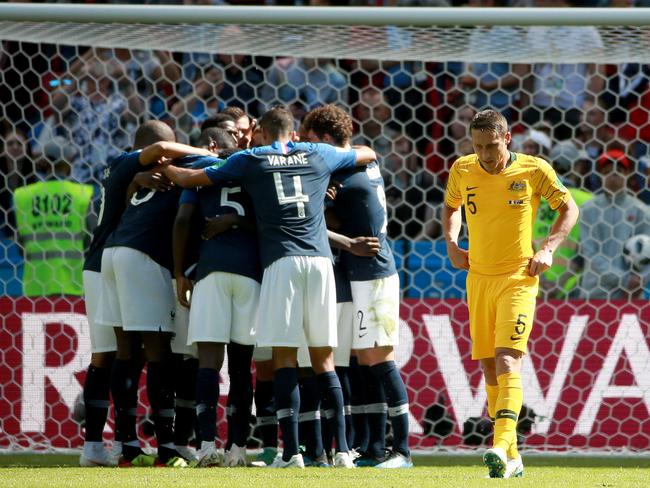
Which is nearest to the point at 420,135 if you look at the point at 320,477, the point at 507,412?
the point at 507,412

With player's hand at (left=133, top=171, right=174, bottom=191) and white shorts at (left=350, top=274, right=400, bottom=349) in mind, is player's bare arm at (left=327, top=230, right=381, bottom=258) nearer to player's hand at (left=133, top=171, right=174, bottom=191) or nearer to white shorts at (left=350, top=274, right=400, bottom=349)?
white shorts at (left=350, top=274, right=400, bottom=349)

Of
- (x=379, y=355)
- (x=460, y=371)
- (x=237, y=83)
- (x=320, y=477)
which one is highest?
(x=237, y=83)

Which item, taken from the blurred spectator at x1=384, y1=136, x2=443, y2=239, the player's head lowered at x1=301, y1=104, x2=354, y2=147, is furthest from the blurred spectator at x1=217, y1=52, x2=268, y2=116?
the player's head lowered at x1=301, y1=104, x2=354, y2=147

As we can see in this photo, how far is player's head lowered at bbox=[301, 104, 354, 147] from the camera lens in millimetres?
6090

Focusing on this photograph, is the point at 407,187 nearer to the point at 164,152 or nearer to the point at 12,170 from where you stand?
the point at 164,152

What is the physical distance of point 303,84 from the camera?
8.68 m

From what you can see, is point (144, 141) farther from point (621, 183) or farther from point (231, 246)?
point (621, 183)

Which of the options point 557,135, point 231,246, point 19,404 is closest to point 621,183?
point 557,135

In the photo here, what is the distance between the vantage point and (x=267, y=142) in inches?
228

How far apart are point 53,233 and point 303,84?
2.27 meters

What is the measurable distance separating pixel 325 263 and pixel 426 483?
4.29ft

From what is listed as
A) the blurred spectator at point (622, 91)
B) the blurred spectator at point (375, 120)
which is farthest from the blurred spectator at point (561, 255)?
the blurred spectator at point (375, 120)

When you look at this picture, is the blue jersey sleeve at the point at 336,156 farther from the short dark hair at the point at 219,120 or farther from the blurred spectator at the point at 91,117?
the blurred spectator at the point at 91,117

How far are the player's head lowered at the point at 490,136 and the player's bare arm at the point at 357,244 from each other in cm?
99
